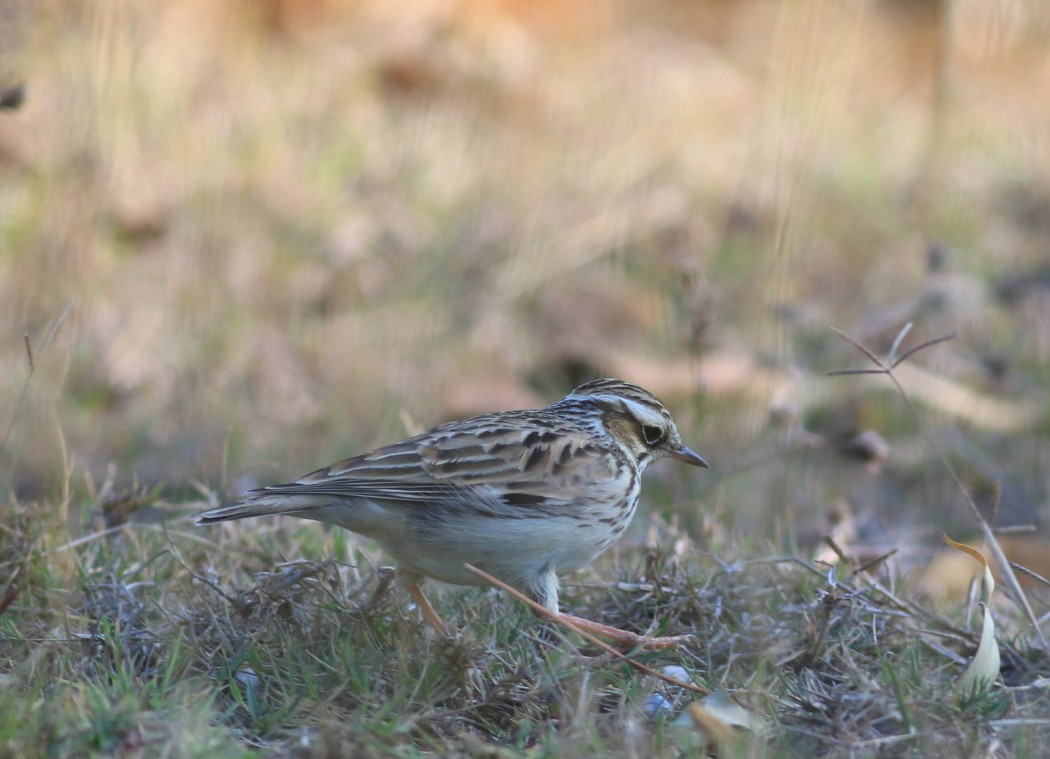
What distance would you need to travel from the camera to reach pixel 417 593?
509 centimetres

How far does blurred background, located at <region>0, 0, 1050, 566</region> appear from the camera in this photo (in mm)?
8289

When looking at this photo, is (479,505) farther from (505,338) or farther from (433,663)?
(505,338)

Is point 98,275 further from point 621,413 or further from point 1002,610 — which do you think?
point 1002,610

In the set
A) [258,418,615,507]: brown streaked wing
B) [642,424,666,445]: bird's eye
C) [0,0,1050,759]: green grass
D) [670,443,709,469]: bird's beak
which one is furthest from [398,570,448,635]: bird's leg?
[670,443,709,469]: bird's beak

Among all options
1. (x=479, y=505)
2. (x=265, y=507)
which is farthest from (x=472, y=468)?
(x=265, y=507)

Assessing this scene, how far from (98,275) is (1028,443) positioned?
7032 mm

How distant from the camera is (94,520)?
19.3 ft

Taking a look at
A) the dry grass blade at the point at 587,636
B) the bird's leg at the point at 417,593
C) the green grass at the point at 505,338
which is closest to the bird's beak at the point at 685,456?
the green grass at the point at 505,338

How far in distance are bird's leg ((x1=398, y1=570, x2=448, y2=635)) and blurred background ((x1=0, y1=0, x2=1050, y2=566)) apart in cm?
141

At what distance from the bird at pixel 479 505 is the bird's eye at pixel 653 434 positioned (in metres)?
0.37

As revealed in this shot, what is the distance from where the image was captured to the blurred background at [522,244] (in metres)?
8.29

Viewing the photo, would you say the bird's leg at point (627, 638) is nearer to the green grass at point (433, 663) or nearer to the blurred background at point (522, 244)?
the green grass at point (433, 663)

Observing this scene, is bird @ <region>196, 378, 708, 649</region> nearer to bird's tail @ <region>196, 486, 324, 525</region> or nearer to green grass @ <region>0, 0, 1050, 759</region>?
bird's tail @ <region>196, 486, 324, 525</region>

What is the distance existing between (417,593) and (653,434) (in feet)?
4.22
